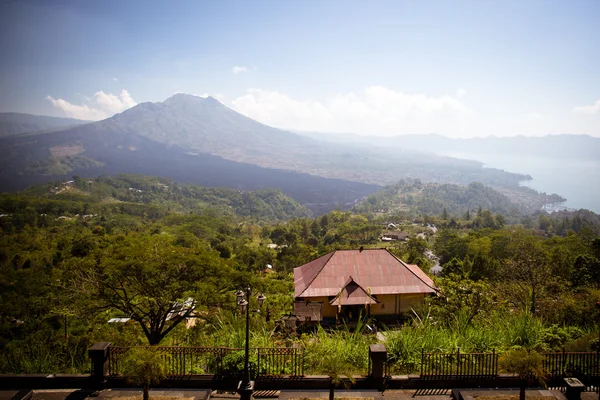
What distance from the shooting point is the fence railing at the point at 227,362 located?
885 cm

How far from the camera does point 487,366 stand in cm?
891

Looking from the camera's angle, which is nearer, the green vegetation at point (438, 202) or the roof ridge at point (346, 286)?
the roof ridge at point (346, 286)

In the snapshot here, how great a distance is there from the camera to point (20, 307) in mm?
16578

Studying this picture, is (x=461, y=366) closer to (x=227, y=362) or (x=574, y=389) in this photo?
(x=574, y=389)

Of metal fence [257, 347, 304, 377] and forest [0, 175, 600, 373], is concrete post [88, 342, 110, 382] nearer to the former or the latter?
forest [0, 175, 600, 373]

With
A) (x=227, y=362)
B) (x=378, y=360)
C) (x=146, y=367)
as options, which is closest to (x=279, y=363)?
(x=227, y=362)

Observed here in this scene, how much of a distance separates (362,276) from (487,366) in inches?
408

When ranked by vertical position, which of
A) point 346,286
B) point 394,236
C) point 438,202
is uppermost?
point 346,286

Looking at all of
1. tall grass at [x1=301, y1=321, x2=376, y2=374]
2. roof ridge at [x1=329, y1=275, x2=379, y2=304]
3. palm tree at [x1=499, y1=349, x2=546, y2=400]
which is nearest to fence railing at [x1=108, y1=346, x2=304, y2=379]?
tall grass at [x1=301, y1=321, x2=376, y2=374]

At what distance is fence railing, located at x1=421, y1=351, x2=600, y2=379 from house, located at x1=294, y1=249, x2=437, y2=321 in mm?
8132

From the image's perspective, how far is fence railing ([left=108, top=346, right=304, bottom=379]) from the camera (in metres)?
8.85

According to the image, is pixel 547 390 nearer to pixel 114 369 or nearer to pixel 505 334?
pixel 505 334

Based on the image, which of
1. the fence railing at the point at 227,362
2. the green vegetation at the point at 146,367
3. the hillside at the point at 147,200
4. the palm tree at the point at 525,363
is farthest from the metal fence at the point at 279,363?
the hillside at the point at 147,200

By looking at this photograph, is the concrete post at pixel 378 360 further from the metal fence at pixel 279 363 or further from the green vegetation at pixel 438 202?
the green vegetation at pixel 438 202
